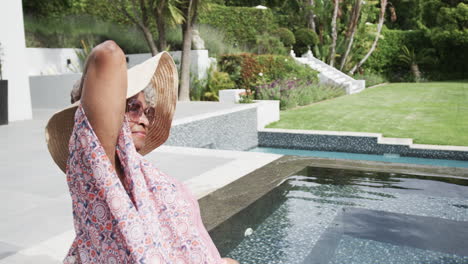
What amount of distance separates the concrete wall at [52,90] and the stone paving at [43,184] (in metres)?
4.11

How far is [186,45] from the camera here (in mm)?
12375

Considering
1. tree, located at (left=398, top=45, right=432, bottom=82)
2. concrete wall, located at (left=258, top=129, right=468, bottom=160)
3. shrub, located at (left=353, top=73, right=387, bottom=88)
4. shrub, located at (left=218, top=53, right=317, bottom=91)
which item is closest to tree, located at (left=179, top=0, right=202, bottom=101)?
shrub, located at (left=218, top=53, right=317, bottom=91)

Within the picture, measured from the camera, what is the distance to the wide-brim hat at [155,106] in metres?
1.23

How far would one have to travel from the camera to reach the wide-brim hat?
1232mm

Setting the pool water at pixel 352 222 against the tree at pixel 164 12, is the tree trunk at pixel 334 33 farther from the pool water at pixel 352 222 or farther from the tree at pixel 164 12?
the pool water at pixel 352 222

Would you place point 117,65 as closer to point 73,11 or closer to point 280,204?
point 280,204

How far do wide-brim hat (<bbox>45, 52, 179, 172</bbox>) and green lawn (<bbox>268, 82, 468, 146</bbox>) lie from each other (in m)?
7.32

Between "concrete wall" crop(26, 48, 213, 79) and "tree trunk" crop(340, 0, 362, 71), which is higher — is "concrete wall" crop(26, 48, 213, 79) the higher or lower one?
the lower one

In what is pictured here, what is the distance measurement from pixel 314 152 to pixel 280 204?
4.51 meters

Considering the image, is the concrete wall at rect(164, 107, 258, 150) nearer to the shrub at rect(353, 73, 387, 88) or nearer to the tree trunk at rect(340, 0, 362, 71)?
the tree trunk at rect(340, 0, 362, 71)

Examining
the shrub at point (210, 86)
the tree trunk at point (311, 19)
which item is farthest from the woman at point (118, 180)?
the tree trunk at point (311, 19)

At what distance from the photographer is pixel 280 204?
4.26 meters

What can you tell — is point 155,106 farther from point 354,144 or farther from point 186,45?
point 186,45

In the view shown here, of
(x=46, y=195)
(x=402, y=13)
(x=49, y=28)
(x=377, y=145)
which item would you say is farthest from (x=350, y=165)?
(x=402, y=13)
